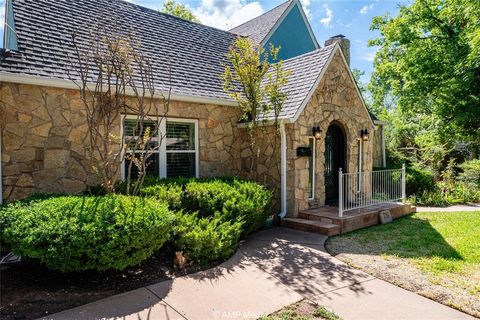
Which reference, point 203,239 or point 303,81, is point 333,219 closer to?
point 203,239

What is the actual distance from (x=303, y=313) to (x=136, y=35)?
328 inches

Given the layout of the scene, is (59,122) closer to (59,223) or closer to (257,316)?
(59,223)

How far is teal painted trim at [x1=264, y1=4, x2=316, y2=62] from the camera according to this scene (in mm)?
12959

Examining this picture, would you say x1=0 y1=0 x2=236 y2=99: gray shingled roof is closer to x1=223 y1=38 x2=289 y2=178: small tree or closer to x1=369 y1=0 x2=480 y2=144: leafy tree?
x1=223 y1=38 x2=289 y2=178: small tree

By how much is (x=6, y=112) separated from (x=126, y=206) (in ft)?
10.8

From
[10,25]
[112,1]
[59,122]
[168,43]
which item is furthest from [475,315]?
[112,1]

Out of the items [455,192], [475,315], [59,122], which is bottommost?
[475,315]

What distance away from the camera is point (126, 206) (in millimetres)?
4473

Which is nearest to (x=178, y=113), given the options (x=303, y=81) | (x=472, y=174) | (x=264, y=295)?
(x=303, y=81)

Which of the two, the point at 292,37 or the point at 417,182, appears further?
the point at 292,37

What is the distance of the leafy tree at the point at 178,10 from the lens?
24156 millimetres

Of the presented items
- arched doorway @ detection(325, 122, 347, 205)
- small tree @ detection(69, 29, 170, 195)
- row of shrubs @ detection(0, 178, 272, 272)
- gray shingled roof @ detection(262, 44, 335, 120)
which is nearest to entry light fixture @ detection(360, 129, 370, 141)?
arched doorway @ detection(325, 122, 347, 205)

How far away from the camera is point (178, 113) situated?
7.73 m

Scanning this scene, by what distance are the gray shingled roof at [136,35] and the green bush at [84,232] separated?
10.3 feet
